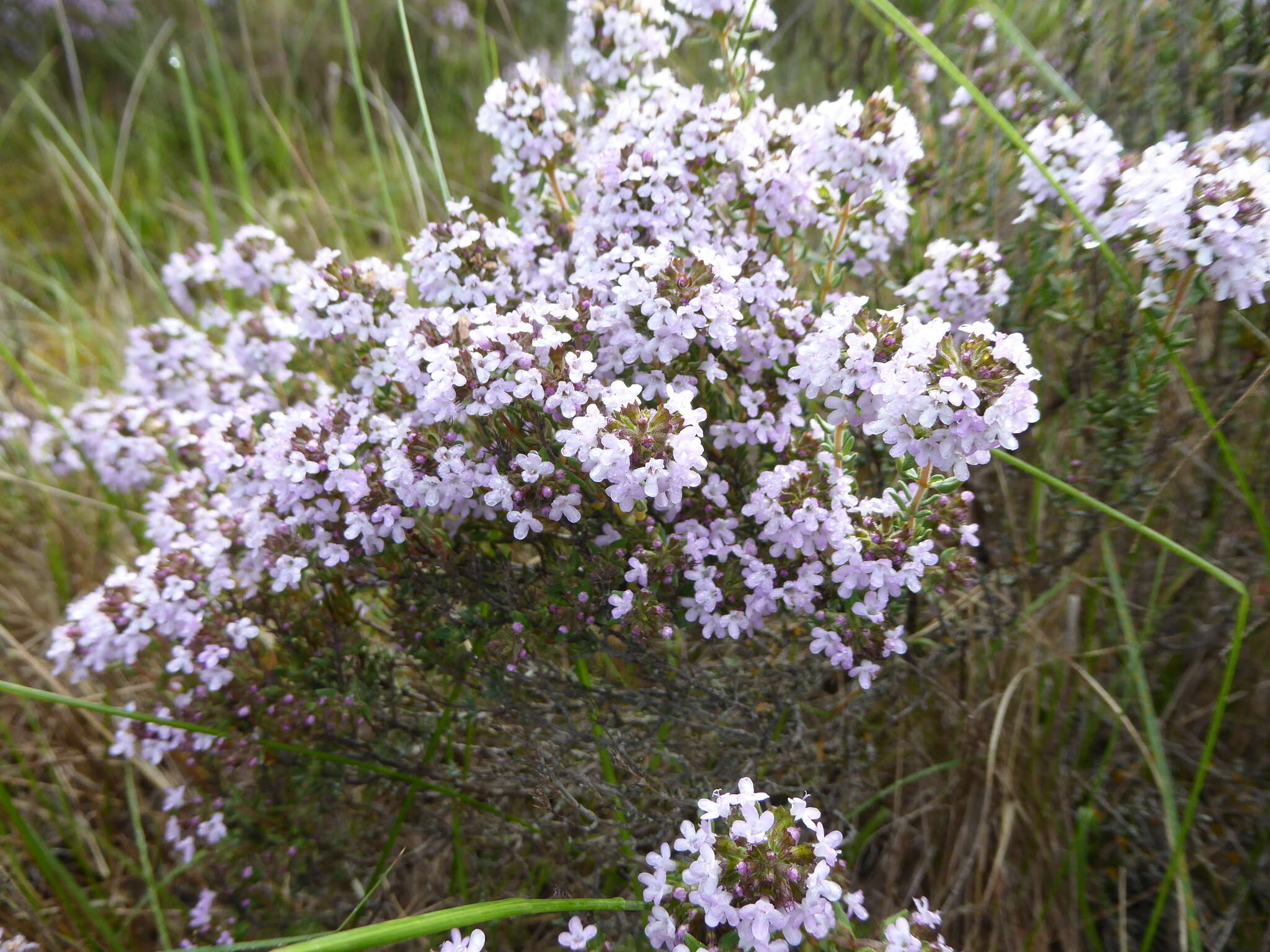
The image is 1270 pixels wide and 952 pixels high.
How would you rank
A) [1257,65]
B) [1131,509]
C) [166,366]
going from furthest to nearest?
[166,366] → [1257,65] → [1131,509]

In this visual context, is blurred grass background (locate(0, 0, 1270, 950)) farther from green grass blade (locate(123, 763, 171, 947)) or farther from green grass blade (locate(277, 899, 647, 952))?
green grass blade (locate(277, 899, 647, 952))

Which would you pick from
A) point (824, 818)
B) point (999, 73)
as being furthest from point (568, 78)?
point (824, 818)

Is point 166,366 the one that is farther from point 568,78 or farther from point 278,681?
point 568,78

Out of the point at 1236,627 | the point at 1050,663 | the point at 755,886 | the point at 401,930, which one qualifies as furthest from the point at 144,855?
the point at 1236,627

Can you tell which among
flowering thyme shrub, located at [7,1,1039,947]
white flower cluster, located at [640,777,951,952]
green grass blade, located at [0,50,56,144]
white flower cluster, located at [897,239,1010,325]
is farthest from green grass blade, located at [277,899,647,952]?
green grass blade, located at [0,50,56,144]

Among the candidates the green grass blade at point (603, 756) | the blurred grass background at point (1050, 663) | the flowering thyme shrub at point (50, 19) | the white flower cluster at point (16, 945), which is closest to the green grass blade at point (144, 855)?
the blurred grass background at point (1050, 663)

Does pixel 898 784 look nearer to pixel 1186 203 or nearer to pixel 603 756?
pixel 603 756
